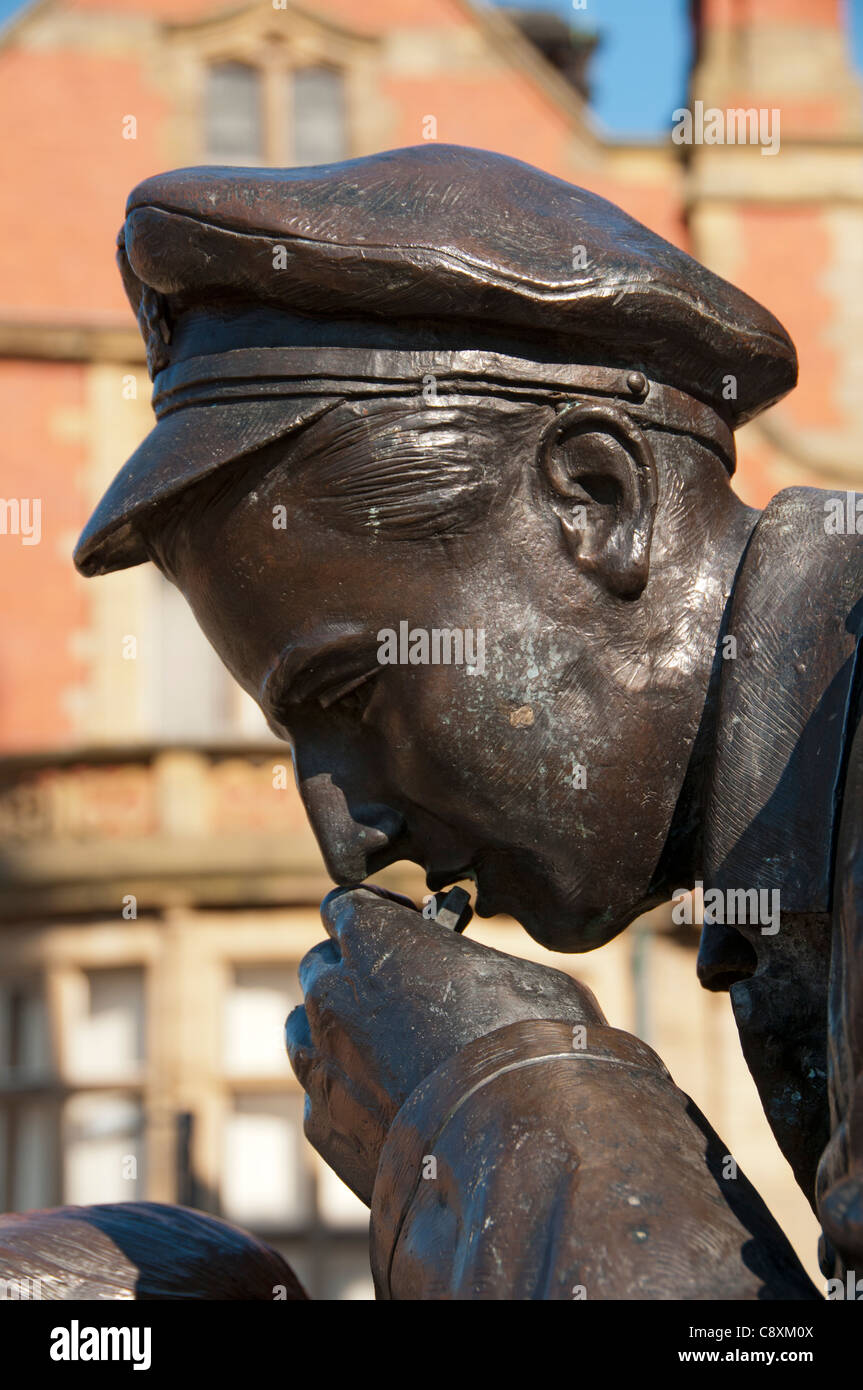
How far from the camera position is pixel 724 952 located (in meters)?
1.91

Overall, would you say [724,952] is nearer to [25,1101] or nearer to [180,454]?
[180,454]

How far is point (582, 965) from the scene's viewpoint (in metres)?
11.4

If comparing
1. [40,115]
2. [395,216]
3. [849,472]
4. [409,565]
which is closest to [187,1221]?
[409,565]

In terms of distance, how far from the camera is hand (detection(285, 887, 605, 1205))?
1756 mm

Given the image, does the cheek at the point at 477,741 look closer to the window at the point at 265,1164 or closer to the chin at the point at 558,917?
the chin at the point at 558,917

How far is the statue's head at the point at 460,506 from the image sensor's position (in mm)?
1881

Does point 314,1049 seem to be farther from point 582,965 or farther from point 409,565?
point 582,965

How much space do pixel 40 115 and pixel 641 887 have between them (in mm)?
12352

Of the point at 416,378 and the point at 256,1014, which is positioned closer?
the point at 416,378

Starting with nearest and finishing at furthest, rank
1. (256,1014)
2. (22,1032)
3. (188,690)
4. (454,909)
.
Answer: (454,909), (256,1014), (22,1032), (188,690)

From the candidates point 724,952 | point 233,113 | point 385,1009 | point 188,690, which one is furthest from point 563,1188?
point 233,113

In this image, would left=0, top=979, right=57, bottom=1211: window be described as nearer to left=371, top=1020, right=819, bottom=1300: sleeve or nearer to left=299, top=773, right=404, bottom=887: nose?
left=299, top=773, right=404, bottom=887: nose

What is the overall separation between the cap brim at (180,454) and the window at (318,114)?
1151cm

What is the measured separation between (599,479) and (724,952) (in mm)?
459
